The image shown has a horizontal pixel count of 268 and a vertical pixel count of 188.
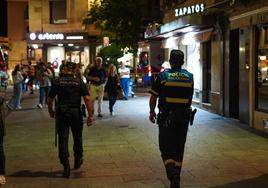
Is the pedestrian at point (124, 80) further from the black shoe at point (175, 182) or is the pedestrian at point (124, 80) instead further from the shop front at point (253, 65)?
the black shoe at point (175, 182)

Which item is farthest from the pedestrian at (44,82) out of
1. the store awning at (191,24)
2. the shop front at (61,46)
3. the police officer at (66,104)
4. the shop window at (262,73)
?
the shop front at (61,46)

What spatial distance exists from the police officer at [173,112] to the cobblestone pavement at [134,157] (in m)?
0.66

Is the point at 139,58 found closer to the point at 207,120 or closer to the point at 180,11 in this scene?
the point at 180,11

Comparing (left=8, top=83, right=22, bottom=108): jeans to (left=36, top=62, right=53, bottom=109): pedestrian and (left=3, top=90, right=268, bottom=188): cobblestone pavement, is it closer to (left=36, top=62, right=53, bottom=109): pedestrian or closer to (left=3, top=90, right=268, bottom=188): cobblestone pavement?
(left=36, top=62, right=53, bottom=109): pedestrian

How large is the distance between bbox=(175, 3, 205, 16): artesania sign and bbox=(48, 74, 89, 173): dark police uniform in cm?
884

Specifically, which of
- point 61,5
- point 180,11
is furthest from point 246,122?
point 61,5

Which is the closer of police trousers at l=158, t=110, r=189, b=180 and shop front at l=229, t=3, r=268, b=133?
police trousers at l=158, t=110, r=189, b=180

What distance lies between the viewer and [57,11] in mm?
44688

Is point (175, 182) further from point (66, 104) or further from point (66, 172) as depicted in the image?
point (66, 104)

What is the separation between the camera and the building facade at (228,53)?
12.8 meters

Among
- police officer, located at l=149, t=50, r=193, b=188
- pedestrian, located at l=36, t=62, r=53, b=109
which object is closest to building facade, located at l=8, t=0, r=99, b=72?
pedestrian, located at l=36, t=62, r=53, b=109

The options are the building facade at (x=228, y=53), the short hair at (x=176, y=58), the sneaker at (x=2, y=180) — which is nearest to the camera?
the short hair at (x=176, y=58)

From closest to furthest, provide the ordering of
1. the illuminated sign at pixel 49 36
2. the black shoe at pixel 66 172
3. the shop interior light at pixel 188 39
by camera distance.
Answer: the black shoe at pixel 66 172 → the shop interior light at pixel 188 39 → the illuminated sign at pixel 49 36

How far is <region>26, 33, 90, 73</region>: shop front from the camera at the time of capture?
39.0 m
